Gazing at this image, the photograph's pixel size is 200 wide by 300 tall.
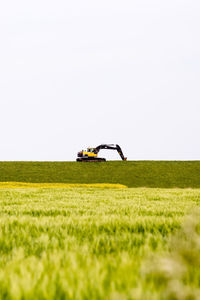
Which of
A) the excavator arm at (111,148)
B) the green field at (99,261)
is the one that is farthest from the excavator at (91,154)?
the green field at (99,261)

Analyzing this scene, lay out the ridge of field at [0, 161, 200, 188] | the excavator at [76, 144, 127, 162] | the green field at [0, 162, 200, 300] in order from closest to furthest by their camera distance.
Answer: the green field at [0, 162, 200, 300] → the ridge of field at [0, 161, 200, 188] → the excavator at [76, 144, 127, 162]

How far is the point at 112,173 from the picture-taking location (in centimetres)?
3478

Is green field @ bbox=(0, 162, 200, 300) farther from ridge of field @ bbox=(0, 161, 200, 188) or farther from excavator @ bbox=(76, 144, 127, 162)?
excavator @ bbox=(76, 144, 127, 162)

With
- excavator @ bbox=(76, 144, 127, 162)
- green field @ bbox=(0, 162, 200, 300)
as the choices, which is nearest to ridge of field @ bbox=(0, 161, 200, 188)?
excavator @ bbox=(76, 144, 127, 162)

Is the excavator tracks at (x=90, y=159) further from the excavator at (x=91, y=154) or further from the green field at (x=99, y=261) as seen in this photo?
the green field at (x=99, y=261)

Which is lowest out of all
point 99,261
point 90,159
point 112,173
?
point 99,261

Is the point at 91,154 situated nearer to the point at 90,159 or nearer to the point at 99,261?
the point at 90,159

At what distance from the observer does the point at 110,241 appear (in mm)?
3455

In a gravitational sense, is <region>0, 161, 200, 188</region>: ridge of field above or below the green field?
above

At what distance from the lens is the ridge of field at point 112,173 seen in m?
31.7

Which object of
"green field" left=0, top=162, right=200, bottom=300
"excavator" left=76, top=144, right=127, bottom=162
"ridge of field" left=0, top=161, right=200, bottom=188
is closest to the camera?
"green field" left=0, top=162, right=200, bottom=300

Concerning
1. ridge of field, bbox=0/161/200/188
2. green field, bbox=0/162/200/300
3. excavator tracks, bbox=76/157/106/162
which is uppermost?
excavator tracks, bbox=76/157/106/162

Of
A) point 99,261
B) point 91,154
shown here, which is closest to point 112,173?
point 91,154

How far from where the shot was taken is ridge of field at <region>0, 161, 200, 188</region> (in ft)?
104
